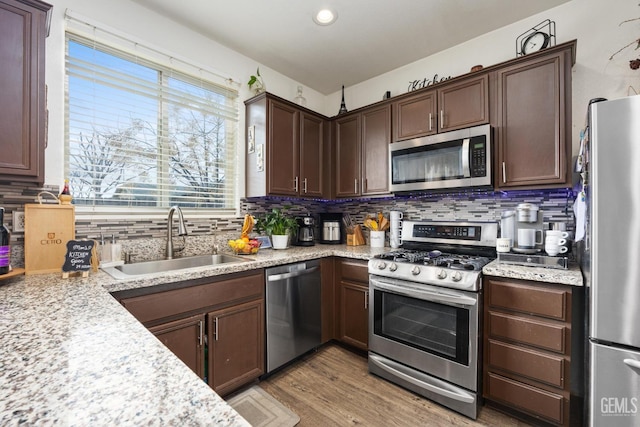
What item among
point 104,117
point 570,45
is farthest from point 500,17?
point 104,117

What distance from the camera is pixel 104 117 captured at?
200 cm

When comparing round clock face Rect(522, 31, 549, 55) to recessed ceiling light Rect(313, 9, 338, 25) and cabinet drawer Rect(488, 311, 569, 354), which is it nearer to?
recessed ceiling light Rect(313, 9, 338, 25)

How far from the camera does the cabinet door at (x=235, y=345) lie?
1806mm

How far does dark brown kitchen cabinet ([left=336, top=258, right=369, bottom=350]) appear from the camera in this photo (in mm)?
2400

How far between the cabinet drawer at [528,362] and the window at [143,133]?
2296 millimetres

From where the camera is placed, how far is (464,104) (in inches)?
88.0

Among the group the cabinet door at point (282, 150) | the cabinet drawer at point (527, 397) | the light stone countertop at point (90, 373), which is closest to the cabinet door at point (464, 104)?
the cabinet door at point (282, 150)

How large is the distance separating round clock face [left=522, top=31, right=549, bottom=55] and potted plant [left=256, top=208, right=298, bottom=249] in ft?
7.54

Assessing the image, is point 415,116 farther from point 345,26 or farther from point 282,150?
point 282,150

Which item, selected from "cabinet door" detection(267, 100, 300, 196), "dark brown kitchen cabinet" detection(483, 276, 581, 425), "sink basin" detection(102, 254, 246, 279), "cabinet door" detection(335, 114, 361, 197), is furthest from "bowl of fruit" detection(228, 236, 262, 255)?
"dark brown kitchen cabinet" detection(483, 276, 581, 425)

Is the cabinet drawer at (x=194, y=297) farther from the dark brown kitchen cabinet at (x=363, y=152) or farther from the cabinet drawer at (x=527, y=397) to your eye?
the cabinet drawer at (x=527, y=397)

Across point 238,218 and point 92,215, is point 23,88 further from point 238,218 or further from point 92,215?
point 238,218

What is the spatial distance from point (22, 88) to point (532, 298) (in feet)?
9.23

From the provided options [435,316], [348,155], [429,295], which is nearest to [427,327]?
[435,316]
